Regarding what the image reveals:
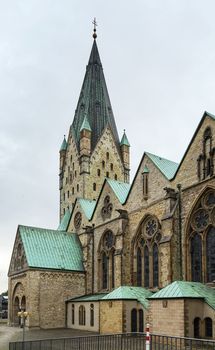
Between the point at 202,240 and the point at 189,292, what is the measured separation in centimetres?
483

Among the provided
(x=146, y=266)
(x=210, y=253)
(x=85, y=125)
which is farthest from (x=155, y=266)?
(x=85, y=125)

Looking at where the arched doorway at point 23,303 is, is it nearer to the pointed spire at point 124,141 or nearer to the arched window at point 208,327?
the arched window at point 208,327

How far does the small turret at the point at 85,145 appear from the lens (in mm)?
61494

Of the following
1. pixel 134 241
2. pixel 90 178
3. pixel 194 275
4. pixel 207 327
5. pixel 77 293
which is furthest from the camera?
pixel 90 178

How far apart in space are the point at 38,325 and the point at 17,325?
201 inches

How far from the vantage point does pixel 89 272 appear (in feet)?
143

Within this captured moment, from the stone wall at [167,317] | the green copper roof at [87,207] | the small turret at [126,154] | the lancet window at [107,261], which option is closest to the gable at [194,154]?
the stone wall at [167,317]

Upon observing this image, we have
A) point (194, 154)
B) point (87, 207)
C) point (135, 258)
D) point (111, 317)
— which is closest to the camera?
point (194, 154)

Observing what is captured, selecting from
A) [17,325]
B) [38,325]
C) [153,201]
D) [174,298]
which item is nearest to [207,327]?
[174,298]

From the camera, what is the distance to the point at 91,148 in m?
63.3

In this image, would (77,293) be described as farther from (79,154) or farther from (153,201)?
(79,154)

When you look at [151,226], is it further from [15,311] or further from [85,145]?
[85,145]

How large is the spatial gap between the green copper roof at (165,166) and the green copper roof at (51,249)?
46.9ft

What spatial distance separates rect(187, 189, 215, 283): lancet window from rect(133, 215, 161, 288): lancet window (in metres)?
4.26
